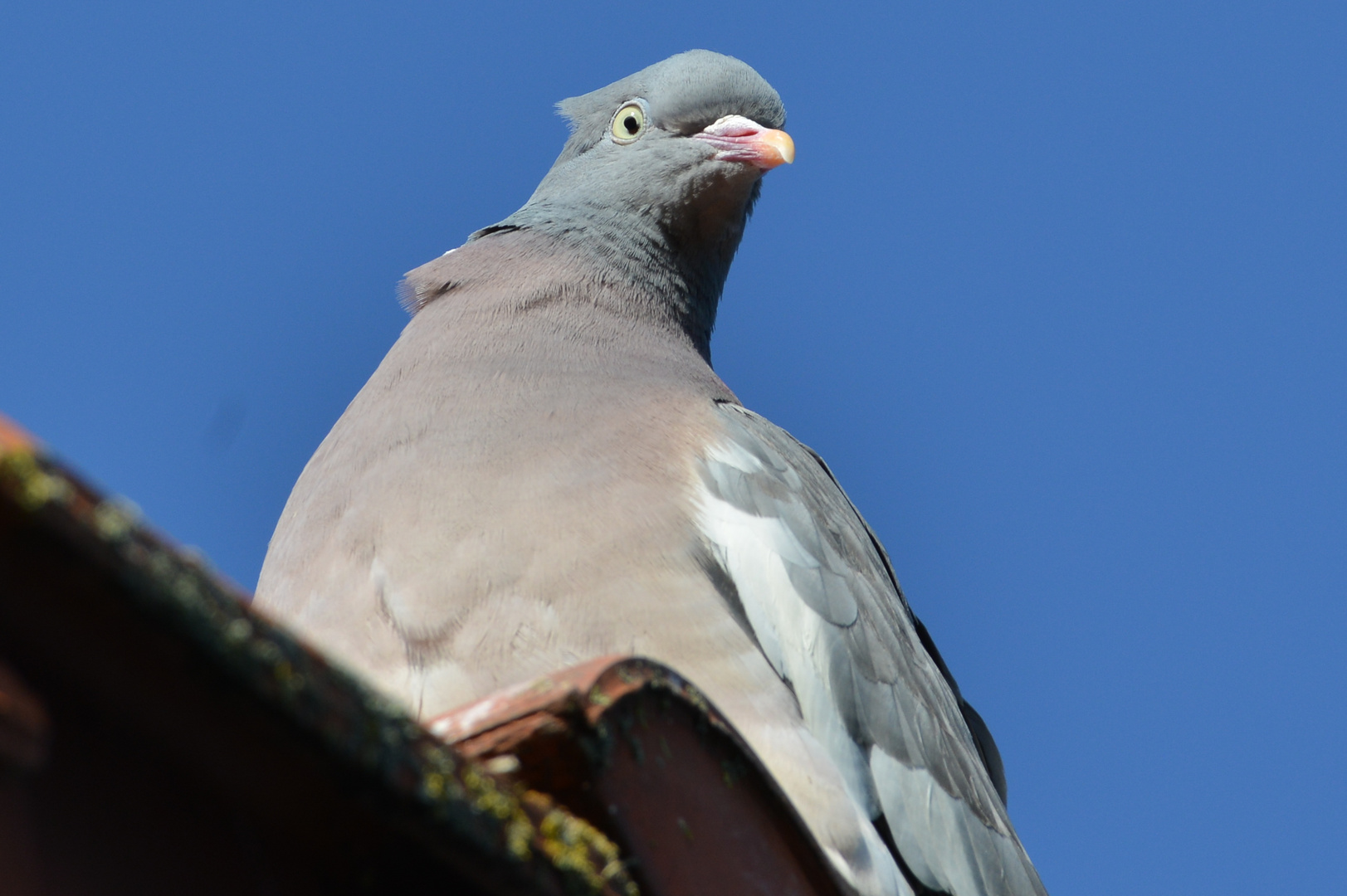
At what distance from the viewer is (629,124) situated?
5.69 meters

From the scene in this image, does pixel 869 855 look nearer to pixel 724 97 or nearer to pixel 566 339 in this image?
pixel 566 339

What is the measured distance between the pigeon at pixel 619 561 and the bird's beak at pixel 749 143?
2.84 feet

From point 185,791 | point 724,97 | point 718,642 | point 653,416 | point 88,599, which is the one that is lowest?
point 185,791

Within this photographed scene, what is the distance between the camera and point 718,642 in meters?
3.29

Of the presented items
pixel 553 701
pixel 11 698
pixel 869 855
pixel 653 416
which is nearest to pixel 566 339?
pixel 653 416

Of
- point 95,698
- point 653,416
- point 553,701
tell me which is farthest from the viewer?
point 653,416

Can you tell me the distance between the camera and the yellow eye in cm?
565

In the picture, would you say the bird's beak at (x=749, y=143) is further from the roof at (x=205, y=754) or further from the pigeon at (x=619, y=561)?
the roof at (x=205, y=754)

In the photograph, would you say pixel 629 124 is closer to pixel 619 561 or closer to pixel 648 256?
pixel 648 256

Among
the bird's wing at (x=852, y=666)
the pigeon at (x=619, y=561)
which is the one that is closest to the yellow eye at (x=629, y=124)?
the pigeon at (x=619, y=561)

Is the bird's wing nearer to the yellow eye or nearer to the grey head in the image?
the grey head

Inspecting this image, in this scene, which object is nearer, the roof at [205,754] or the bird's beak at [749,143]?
the roof at [205,754]

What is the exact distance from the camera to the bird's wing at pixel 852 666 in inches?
138

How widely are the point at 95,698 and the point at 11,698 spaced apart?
0.46 ft
